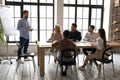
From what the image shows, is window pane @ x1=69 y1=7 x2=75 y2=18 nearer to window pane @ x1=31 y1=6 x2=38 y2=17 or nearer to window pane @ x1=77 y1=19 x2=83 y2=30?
window pane @ x1=77 y1=19 x2=83 y2=30

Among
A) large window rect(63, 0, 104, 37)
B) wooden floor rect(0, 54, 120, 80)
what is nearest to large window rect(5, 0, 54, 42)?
large window rect(63, 0, 104, 37)

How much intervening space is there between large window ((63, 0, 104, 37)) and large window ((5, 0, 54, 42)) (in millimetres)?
640

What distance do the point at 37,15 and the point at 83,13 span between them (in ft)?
6.17

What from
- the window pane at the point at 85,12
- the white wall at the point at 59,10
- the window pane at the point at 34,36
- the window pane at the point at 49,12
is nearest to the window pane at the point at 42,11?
the window pane at the point at 49,12

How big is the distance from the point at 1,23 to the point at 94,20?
3926 mm

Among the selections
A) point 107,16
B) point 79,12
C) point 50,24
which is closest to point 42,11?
point 50,24

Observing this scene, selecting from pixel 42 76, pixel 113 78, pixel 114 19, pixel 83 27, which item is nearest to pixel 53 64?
pixel 42 76

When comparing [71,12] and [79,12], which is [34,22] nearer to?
[71,12]

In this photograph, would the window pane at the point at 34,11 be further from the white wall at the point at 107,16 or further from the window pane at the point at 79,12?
the white wall at the point at 107,16

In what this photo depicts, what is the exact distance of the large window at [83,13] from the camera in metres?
7.54

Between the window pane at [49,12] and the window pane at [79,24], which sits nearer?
the window pane at [49,12]

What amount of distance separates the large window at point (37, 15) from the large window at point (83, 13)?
0.64 m

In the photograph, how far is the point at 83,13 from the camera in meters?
7.68

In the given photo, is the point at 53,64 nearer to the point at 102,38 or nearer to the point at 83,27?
the point at 102,38
